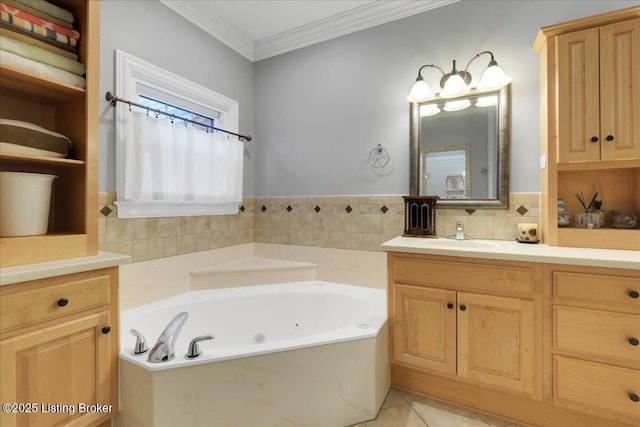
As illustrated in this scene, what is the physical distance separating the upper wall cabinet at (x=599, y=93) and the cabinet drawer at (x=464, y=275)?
76 cm

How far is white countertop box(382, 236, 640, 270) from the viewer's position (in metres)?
1.32

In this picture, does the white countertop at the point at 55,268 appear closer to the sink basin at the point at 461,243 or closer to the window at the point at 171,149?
the window at the point at 171,149

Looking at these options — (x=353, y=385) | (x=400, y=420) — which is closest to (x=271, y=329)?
(x=353, y=385)

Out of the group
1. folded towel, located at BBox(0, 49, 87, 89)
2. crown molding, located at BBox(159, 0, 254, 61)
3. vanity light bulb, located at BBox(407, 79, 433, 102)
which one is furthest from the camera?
crown molding, located at BBox(159, 0, 254, 61)

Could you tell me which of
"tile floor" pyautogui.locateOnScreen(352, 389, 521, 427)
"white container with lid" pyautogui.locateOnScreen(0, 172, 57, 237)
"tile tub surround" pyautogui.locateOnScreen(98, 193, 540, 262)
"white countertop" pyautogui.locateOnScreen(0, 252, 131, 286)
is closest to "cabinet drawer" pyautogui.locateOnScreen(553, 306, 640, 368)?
"tile floor" pyautogui.locateOnScreen(352, 389, 521, 427)

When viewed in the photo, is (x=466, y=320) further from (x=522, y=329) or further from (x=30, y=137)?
(x=30, y=137)

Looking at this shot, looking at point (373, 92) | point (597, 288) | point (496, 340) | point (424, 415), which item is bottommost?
point (424, 415)

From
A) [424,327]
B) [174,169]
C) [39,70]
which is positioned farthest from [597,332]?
[39,70]

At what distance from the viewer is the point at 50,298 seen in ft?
3.78

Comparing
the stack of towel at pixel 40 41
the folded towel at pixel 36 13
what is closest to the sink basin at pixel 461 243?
the stack of towel at pixel 40 41

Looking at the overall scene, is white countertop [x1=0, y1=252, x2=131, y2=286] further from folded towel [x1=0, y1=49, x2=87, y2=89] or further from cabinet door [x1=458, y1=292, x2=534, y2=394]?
cabinet door [x1=458, y1=292, x2=534, y2=394]

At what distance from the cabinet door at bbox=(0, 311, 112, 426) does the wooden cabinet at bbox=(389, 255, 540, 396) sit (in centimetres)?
150

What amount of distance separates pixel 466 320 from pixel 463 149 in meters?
1.18

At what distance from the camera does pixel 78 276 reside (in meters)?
1.24
